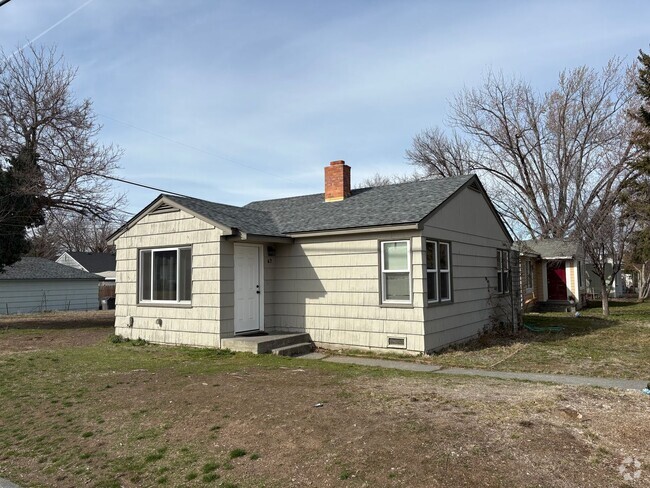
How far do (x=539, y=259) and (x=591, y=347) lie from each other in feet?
43.5

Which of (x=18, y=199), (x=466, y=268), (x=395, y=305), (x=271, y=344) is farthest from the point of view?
(x=18, y=199)

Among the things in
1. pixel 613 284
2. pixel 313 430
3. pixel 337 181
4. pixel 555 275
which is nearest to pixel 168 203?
pixel 337 181

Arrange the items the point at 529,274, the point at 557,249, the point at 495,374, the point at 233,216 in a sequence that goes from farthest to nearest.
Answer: the point at 557,249 → the point at 529,274 → the point at 233,216 → the point at 495,374

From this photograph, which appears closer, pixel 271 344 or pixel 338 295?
pixel 271 344

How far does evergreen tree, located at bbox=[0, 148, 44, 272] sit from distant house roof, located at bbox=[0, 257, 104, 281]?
11.7 meters

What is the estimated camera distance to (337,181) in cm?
1378

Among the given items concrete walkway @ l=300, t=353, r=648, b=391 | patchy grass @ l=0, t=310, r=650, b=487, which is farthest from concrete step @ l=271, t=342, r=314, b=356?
patchy grass @ l=0, t=310, r=650, b=487

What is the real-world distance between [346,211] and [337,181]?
5.93 ft

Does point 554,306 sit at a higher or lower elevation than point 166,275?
lower

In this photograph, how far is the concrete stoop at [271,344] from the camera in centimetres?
1019

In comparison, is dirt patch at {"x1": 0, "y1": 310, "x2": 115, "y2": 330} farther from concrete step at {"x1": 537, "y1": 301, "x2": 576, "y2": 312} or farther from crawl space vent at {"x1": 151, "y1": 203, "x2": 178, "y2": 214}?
concrete step at {"x1": 537, "y1": 301, "x2": 576, "y2": 312}

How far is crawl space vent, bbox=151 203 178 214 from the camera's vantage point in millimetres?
11806

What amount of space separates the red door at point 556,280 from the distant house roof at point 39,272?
29220mm

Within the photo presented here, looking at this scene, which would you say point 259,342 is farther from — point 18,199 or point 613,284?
point 613,284
